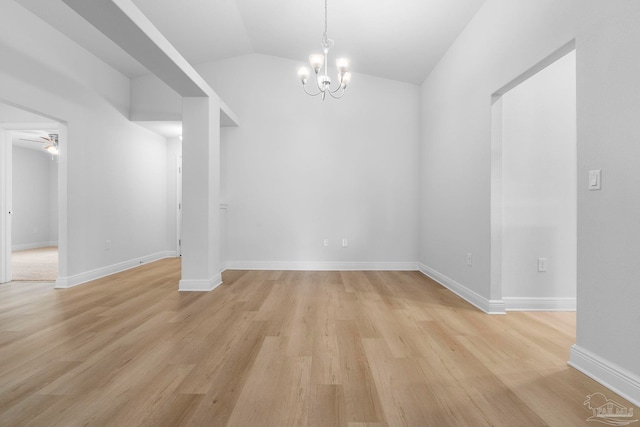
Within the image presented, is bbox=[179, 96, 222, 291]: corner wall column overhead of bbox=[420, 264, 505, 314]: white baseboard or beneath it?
overhead

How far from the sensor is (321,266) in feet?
17.4

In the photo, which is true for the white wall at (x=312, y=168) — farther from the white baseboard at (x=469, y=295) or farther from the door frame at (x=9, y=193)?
the door frame at (x=9, y=193)

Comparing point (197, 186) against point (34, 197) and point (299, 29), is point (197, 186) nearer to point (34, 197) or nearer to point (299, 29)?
point (299, 29)

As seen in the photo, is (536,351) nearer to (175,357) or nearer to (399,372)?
(399,372)

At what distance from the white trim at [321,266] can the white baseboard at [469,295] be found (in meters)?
0.60

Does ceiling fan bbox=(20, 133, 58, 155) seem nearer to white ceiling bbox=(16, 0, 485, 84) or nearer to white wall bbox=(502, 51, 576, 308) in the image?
white ceiling bbox=(16, 0, 485, 84)

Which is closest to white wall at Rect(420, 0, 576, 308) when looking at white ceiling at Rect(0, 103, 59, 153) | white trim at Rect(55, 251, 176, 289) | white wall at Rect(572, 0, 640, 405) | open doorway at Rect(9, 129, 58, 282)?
white wall at Rect(572, 0, 640, 405)

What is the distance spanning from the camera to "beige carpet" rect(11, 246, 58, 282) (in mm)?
4504

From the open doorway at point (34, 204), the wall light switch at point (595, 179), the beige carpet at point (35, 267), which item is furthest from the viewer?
the open doorway at point (34, 204)

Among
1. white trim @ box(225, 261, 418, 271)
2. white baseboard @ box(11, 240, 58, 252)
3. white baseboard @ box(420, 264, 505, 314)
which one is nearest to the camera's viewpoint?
white baseboard @ box(420, 264, 505, 314)

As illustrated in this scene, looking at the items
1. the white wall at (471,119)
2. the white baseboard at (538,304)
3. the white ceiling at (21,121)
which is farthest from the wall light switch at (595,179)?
the white ceiling at (21,121)

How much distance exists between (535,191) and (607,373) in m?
1.85

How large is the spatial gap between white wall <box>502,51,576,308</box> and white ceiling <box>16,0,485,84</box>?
3.75 ft

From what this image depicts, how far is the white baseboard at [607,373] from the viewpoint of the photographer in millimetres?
1583
